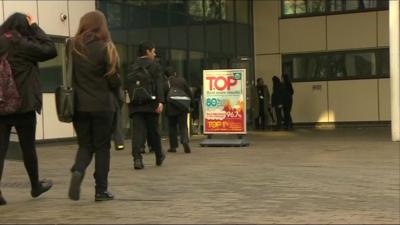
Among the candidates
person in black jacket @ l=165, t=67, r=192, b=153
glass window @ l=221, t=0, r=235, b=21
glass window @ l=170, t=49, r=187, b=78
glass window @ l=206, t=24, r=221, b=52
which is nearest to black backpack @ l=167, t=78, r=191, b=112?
person in black jacket @ l=165, t=67, r=192, b=153

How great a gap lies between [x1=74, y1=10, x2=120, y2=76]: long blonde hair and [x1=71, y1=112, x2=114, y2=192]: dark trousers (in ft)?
1.59

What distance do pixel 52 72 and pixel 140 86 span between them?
23.9 ft

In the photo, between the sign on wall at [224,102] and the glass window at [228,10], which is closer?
the sign on wall at [224,102]

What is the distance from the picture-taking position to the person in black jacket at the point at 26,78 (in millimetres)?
6852

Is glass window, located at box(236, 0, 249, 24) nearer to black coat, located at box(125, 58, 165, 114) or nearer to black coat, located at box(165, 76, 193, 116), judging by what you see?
black coat, located at box(165, 76, 193, 116)

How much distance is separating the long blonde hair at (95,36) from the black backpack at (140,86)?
2916 millimetres

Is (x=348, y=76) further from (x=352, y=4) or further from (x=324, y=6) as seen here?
(x=324, y=6)

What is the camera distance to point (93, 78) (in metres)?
6.80

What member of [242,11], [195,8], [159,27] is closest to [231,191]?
[159,27]

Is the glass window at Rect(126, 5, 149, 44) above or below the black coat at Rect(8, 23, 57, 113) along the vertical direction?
above

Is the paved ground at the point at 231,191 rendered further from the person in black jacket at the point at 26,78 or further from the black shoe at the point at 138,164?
the person in black jacket at the point at 26,78

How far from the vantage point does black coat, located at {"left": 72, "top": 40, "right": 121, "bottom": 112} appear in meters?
6.75

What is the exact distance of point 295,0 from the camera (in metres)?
25.1

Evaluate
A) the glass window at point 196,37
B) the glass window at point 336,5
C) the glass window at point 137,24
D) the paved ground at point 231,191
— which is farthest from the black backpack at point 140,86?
the glass window at point 336,5
